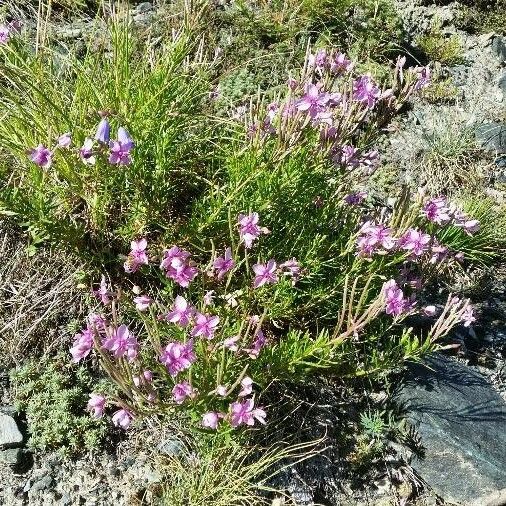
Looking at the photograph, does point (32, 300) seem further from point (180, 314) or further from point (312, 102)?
point (312, 102)

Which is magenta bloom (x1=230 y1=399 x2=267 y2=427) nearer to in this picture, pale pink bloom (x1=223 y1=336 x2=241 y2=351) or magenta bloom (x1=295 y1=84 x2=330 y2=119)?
pale pink bloom (x1=223 y1=336 x2=241 y2=351)

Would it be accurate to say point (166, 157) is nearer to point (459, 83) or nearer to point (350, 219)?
point (350, 219)

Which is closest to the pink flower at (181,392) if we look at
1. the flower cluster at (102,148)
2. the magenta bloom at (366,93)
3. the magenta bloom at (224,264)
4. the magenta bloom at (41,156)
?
the magenta bloom at (224,264)

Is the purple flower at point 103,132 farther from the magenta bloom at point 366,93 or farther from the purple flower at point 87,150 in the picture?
the magenta bloom at point 366,93

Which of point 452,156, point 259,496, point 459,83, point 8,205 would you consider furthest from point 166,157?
point 459,83

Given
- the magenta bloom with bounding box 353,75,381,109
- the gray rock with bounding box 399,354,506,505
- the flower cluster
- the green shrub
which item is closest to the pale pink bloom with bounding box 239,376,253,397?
the green shrub
